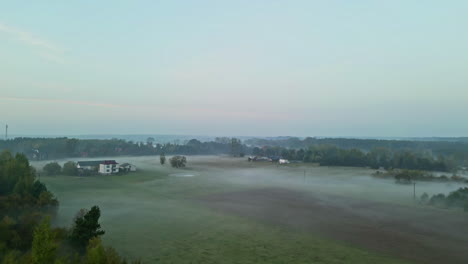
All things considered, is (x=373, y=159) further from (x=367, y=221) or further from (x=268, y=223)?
(x=268, y=223)

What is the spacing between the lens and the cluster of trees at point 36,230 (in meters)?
6.81

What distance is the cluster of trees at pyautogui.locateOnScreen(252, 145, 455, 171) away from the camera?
1601 inches

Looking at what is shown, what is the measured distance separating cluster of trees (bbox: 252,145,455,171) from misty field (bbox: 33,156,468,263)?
18374 mm

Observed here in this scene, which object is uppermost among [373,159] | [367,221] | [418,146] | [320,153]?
[418,146]

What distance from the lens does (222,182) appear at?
2794cm

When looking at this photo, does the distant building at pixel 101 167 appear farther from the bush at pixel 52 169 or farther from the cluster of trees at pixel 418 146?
the cluster of trees at pixel 418 146

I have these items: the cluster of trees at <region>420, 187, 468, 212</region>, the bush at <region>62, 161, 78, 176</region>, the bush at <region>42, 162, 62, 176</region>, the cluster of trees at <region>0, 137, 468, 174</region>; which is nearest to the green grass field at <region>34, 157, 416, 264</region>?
the bush at <region>62, 161, 78, 176</region>

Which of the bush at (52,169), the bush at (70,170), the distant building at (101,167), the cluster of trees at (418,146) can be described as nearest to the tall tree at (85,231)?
the bush at (70,170)

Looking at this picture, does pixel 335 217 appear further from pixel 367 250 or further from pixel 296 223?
pixel 367 250

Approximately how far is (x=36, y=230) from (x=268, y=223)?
9920mm

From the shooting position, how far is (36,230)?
7648 mm

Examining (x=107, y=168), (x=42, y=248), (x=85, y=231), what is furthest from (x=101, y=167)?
(x=42, y=248)

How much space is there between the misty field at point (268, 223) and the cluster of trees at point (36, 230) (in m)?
1.09

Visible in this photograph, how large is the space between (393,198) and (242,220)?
12721mm
